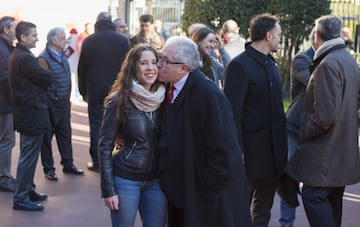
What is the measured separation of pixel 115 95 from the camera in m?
4.19

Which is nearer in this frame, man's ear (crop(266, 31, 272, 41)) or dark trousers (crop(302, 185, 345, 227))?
man's ear (crop(266, 31, 272, 41))

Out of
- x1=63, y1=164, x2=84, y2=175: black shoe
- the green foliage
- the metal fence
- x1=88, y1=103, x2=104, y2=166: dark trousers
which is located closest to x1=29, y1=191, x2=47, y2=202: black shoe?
x1=63, y1=164, x2=84, y2=175: black shoe

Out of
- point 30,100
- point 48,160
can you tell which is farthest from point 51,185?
point 30,100

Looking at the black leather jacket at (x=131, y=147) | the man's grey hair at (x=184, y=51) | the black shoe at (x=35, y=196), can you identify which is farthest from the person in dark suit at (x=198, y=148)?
the black shoe at (x=35, y=196)

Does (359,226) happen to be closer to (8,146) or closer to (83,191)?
(83,191)

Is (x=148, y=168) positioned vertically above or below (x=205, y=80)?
below

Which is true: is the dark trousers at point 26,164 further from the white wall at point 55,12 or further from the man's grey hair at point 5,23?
the white wall at point 55,12

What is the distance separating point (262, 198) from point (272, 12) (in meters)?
11.4

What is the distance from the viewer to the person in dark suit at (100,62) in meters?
8.62

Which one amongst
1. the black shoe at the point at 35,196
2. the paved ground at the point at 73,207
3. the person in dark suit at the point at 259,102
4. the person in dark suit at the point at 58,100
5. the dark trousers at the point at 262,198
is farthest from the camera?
the person in dark suit at the point at 58,100

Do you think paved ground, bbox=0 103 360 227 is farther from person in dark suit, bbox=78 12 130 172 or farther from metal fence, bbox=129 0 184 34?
metal fence, bbox=129 0 184 34

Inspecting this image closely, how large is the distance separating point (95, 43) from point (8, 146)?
71.7 inches

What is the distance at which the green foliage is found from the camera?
53.3ft

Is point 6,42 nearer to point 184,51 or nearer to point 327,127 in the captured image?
point 327,127
